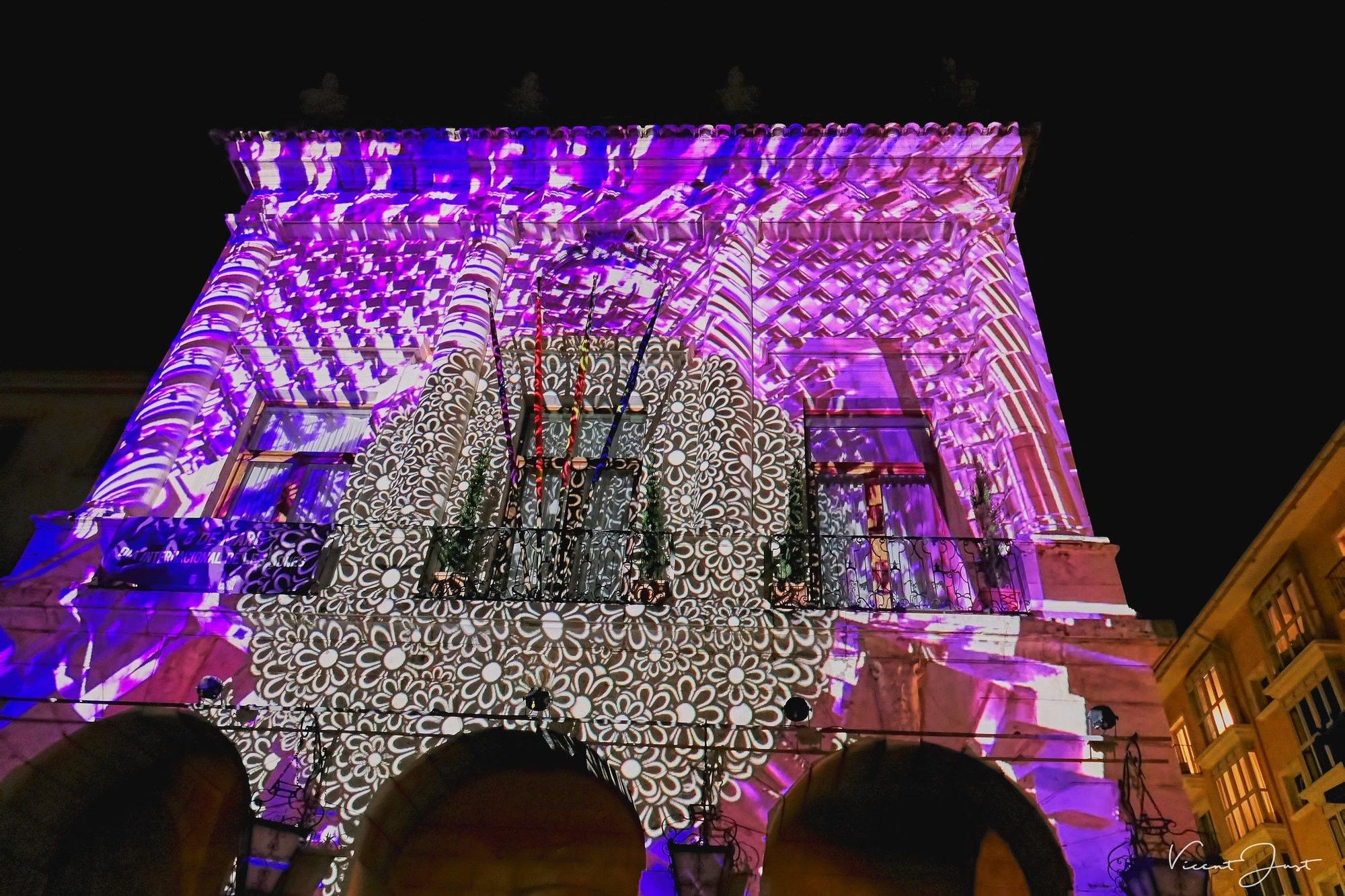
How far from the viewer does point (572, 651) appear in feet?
23.2

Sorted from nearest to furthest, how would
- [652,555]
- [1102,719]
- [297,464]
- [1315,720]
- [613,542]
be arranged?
[1102,719] → [652,555] → [613,542] → [297,464] → [1315,720]

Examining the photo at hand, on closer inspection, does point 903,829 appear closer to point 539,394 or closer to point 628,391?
point 628,391

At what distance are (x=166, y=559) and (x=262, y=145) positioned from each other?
581 centimetres

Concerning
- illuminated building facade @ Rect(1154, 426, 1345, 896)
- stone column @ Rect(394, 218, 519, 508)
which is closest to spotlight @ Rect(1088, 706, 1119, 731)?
stone column @ Rect(394, 218, 519, 508)

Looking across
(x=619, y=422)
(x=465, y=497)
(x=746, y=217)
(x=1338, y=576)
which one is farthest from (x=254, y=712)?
(x=1338, y=576)

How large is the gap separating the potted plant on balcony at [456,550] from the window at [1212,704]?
62.8 ft

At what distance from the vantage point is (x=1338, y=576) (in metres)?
15.8

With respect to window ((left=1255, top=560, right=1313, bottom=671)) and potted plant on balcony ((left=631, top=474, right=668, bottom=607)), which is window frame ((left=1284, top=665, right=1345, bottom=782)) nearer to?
window ((left=1255, top=560, right=1313, bottom=671))

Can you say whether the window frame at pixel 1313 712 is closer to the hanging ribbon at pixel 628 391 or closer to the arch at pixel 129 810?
the hanging ribbon at pixel 628 391

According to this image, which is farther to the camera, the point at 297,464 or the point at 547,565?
the point at 297,464

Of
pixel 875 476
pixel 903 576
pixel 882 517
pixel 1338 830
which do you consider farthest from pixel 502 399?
pixel 1338 830

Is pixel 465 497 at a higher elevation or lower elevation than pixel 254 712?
higher

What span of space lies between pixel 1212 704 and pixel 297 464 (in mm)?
21081

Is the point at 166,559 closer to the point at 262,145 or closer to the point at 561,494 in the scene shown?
the point at 561,494
